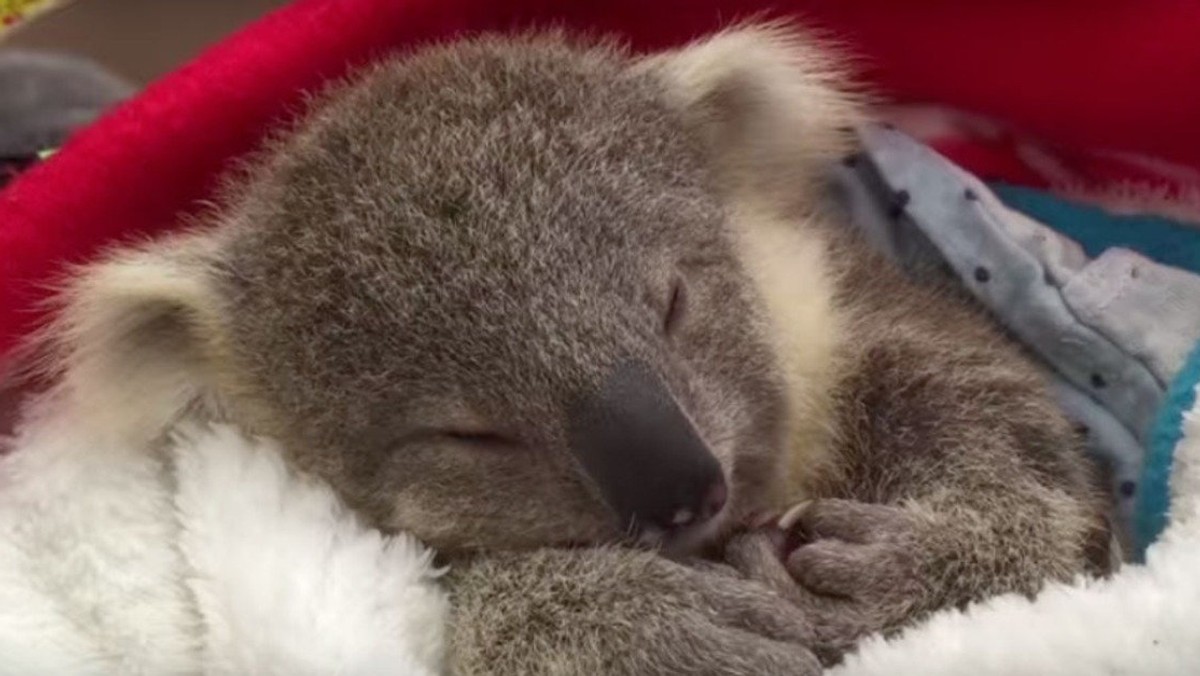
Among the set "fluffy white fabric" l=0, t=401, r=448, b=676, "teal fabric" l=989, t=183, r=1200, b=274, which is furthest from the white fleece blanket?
"teal fabric" l=989, t=183, r=1200, b=274

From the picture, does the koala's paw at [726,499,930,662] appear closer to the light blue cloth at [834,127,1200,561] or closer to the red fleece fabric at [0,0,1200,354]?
the light blue cloth at [834,127,1200,561]

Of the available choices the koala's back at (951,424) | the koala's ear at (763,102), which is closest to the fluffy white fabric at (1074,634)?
the koala's back at (951,424)

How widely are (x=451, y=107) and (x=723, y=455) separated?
41 cm

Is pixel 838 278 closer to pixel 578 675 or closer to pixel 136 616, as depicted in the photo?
pixel 578 675

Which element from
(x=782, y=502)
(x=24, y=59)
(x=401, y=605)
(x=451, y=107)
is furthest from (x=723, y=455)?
(x=24, y=59)

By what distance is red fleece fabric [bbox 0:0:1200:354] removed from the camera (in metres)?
1.48

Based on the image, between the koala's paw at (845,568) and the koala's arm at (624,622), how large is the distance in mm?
25

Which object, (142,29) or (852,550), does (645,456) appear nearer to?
(852,550)

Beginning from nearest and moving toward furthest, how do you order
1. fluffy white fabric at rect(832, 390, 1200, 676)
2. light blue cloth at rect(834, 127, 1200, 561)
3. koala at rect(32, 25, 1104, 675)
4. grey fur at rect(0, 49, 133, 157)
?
fluffy white fabric at rect(832, 390, 1200, 676)
koala at rect(32, 25, 1104, 675)
light blue cloth at rect(834, 127, 1200, 561)
grey fur at rect(0, 49, 133, 157)

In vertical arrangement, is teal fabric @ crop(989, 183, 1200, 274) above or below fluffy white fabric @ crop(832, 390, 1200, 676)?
above

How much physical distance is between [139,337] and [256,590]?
333 mm

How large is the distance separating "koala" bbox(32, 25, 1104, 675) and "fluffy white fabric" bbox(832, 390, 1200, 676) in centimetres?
8

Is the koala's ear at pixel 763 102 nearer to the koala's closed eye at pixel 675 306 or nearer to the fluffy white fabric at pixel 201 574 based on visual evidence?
the koala's closed eye at pixel 675 306

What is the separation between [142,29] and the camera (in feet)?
9.87
